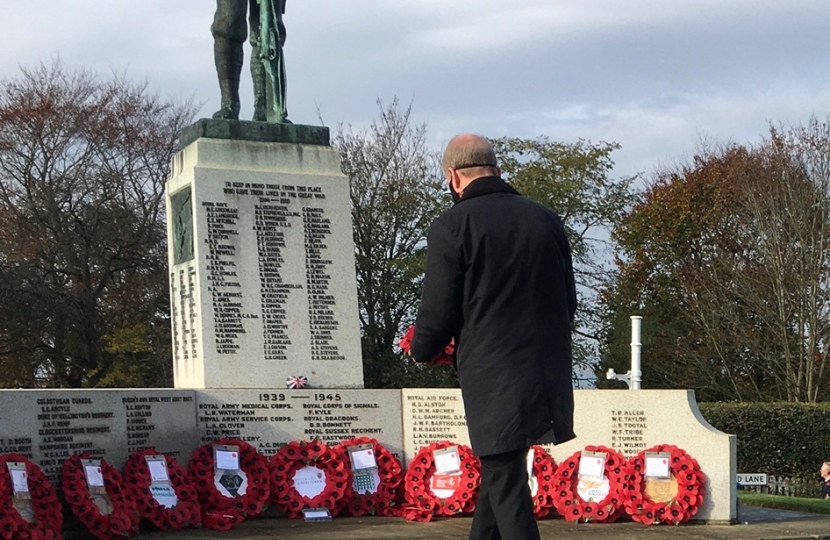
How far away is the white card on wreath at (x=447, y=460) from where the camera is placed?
9.55m

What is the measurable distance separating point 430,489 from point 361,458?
65 cm

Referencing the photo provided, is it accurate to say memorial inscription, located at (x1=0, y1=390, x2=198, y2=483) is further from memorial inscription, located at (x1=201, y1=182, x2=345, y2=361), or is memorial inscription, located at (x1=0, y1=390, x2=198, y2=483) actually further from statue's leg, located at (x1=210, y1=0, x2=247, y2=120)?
statue's leg, located at (x1=210, y1=0, x2=247, y2=120)

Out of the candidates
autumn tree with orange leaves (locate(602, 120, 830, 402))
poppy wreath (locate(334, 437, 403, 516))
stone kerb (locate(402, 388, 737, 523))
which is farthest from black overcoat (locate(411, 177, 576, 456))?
autumn tree with orange leaves (locate(602, 120, 830, 402))

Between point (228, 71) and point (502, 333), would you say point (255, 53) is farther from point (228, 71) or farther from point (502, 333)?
point (502, 333)

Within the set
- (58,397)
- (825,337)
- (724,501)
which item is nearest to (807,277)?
(825,337)

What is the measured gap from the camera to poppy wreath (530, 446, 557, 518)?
30.5 ft

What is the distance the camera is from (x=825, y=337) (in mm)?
27828

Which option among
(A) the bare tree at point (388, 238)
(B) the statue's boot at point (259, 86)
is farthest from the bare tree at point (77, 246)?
(B) the statue's boot at point (259, 86)

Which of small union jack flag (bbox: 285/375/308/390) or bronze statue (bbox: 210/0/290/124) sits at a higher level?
bronze statue (bbox: 210/0/290/124)

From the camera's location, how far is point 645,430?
372 inches

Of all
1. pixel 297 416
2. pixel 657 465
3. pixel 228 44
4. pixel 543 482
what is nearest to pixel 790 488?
pixel 657 465

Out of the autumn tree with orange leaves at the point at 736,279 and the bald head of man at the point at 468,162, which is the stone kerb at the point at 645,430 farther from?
the autumn tree with orange leaves at the point at 736,279

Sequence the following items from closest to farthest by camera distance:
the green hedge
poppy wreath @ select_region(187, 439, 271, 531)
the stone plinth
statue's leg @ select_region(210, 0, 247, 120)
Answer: poppy wreath @ select_region(187, 439, 271, 531)
the stone plinth
statue's leg @ select_region(210, 0, 247, 120)
the green hedge

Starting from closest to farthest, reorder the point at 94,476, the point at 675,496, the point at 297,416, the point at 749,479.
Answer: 1. the point at 94,476
2. the point at 675,496
3. the point at 297,416
4. the point at 749,479
